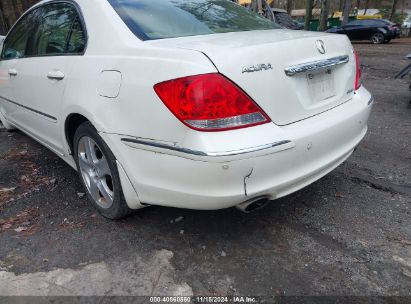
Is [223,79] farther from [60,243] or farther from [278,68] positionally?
[60,243]

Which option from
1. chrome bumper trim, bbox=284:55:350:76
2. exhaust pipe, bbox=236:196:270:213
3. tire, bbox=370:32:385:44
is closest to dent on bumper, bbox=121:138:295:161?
exhaust pipe, bbox=236:196:270:213

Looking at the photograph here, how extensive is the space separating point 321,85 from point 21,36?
3.12m

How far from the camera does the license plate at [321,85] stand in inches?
92.0

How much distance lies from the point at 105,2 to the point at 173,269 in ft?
6.02

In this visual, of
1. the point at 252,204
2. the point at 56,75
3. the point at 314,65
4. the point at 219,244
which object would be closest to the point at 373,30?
the point at 314,65

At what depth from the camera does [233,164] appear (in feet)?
6.34

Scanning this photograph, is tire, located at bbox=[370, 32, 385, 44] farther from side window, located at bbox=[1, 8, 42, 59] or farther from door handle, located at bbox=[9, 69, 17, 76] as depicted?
door handle, located at bbox=[9, 69, 17, 76]

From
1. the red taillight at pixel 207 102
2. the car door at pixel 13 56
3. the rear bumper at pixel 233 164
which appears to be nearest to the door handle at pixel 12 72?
the car door at pixel 13 56

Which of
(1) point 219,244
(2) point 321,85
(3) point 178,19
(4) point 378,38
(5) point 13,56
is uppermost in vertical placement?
(3) point 178,19

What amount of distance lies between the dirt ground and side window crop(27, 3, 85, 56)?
1201 mm

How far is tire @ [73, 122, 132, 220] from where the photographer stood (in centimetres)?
253

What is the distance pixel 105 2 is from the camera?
262cm

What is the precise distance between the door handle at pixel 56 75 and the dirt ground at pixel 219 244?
3.28ft

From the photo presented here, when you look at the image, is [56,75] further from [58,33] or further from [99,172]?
[99,172]
